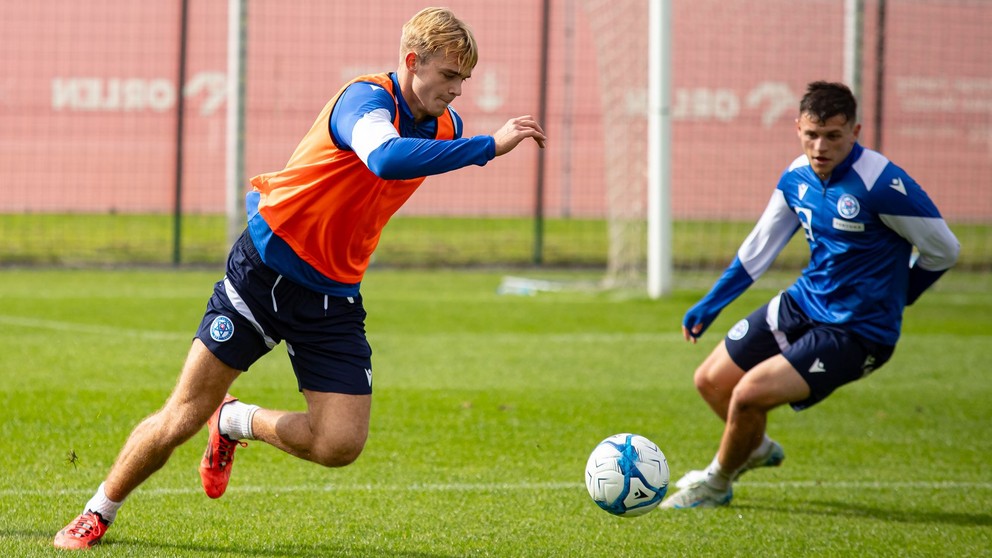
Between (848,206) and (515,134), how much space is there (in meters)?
2.16

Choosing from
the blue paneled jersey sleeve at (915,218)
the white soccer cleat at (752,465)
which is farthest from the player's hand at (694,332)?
the blue paneled jersey sleeve at (915,218)

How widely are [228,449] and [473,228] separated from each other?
13.1 metres

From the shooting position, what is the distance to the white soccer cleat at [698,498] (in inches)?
219

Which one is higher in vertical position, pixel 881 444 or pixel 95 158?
pixel 95 158

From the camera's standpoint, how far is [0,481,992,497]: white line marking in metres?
5.33

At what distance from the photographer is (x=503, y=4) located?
19.6 meters

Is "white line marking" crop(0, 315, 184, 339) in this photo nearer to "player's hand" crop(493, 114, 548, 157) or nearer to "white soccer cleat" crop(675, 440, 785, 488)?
"white soccer cleat" crop(675, 440, 785, 488)

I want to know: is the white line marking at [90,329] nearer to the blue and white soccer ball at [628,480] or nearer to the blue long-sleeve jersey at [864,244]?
the blue long-sleeve jersey at [864,244]

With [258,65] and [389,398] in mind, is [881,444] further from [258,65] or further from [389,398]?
[258,65]

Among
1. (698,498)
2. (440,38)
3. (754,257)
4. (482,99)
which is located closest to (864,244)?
(754,257)

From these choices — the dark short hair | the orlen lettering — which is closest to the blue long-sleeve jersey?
the dark short hair

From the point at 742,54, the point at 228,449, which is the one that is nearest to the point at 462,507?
the point at 228,449

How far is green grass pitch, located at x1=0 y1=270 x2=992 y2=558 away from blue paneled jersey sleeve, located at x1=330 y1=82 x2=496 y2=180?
1.58m

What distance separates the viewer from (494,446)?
6.52 metres
